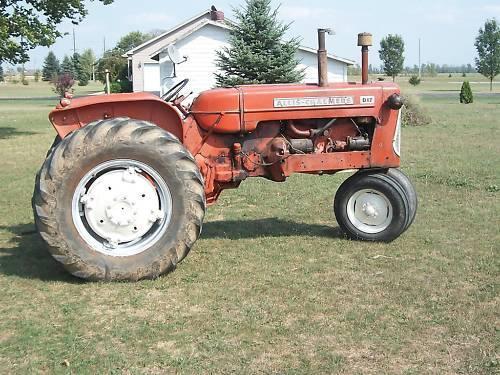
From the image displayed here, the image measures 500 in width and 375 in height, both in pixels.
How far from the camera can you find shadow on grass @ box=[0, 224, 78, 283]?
5.81 metres

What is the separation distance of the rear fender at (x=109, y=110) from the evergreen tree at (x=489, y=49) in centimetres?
5623

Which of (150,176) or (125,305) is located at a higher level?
(150,176)

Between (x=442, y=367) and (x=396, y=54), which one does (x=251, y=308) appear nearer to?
(x=442, y=367)

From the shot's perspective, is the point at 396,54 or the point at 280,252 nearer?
the point at 280,252

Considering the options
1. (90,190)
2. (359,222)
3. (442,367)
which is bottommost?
(442,367)

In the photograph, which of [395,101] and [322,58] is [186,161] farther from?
[395,101]

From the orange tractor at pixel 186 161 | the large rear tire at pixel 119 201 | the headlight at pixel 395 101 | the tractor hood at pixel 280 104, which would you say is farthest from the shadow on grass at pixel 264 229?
the large rear tire at pixel 119 201

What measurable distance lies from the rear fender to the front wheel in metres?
2.04

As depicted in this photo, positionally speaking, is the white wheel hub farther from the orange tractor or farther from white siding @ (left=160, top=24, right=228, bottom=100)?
white siding @ (left=160, top=24, right=228, bottom=100)

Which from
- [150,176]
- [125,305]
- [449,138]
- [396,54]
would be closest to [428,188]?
[150,176]

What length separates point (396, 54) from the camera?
68.4 metres

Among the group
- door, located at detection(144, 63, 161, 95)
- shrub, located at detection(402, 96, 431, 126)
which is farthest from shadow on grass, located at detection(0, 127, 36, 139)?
door, located at detection(144, 63, 161, 95)

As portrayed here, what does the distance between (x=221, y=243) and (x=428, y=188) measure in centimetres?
428

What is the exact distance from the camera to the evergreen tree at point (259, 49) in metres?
20.4
